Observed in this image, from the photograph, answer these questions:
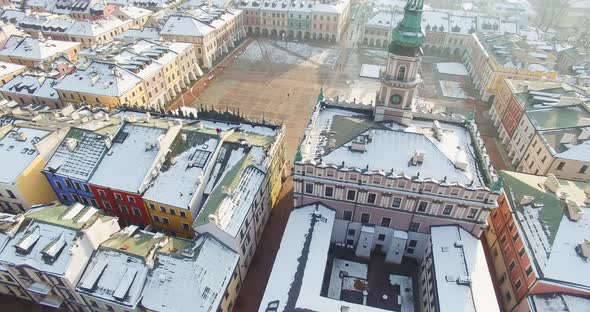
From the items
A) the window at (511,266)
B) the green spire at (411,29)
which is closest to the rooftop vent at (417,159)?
the green spire at (411,29)

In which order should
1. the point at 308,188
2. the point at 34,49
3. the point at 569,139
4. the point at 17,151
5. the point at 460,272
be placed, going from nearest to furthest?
the point at 460,272
the point at 308,188
the point at 17,151
the point at 569,139
the point at 34,49

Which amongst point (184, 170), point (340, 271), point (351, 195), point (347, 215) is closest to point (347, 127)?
point (351, 195)

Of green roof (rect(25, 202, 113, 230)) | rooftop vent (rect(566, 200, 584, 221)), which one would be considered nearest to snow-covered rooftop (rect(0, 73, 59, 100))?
green roof (rect(25, 202, 113, 230))

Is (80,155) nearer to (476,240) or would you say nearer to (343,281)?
(343,281)

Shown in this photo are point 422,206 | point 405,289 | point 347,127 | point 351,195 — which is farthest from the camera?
point 347,127

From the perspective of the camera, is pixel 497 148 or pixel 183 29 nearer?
Answer: pixel 497 148

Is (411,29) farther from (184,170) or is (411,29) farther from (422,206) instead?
(184,170)

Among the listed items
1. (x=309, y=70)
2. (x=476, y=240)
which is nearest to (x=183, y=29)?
(x=309, y=70)
